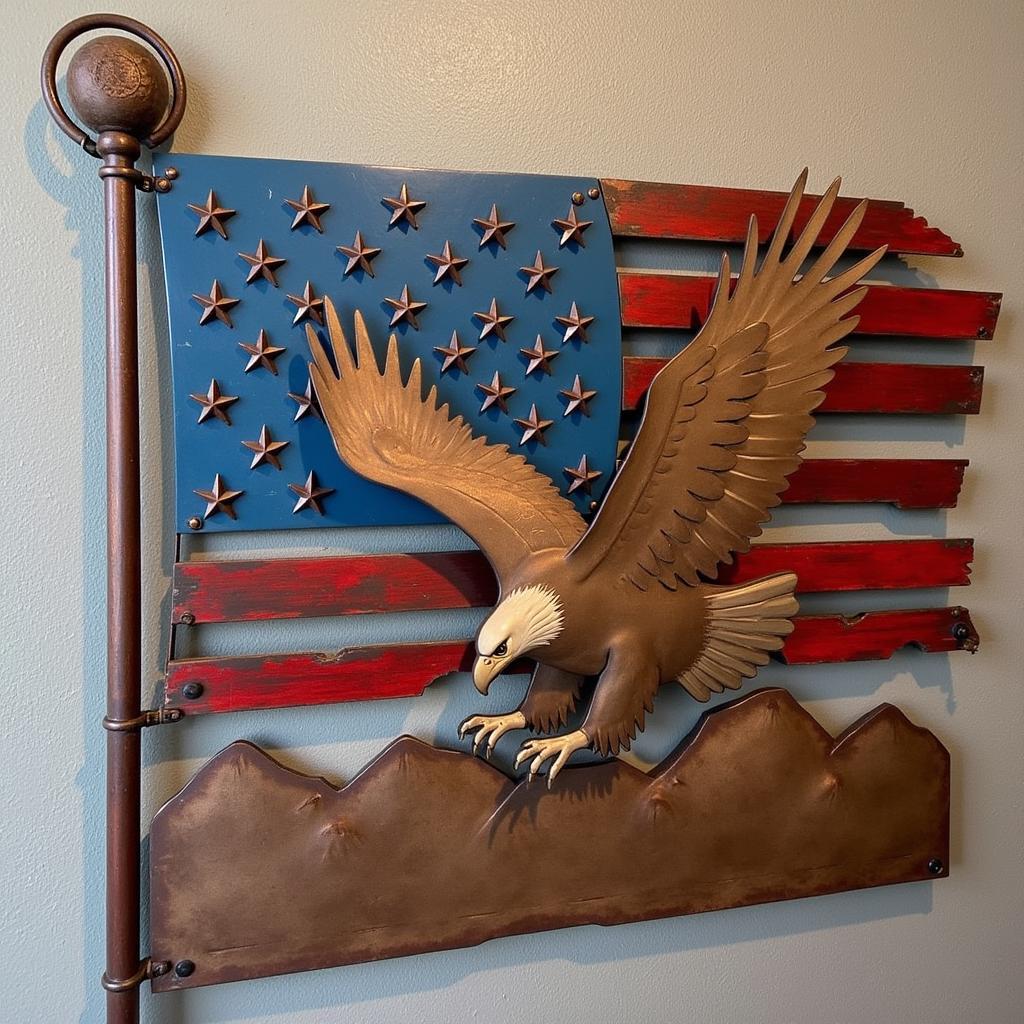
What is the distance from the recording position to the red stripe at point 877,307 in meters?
0.91

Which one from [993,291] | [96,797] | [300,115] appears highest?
[300,115]

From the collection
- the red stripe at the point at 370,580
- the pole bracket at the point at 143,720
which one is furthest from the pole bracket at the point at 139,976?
the red stripe at the point at 370,580

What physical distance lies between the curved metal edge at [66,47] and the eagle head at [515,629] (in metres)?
0.55

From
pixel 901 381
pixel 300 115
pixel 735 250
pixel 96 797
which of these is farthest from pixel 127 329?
pixel 901 381

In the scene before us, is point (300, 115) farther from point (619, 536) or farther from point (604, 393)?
point (619, 536)

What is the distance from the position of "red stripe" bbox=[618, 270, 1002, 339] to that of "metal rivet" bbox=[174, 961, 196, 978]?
0.79 meters

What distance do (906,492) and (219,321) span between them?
81cm

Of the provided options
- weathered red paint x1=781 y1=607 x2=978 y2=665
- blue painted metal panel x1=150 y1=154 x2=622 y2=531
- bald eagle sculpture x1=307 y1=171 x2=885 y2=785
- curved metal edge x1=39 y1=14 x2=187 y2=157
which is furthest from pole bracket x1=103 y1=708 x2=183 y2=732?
weathered red paint x1=781 y1=607 x2=978 y2=665

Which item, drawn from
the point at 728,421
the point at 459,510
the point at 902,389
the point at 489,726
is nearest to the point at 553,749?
the point at 489,726

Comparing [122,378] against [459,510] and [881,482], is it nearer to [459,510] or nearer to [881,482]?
[459,510]

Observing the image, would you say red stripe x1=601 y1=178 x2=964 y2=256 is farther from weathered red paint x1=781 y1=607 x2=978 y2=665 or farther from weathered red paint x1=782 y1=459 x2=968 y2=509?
weathered red paint x1=781 y1=607 x2=978 y2=665

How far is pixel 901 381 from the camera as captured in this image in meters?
1.00

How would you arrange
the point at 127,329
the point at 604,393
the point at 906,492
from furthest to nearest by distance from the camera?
the point at 906,492
the point at 604,393
the point at 127,329

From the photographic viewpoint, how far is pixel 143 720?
31.2 inches
